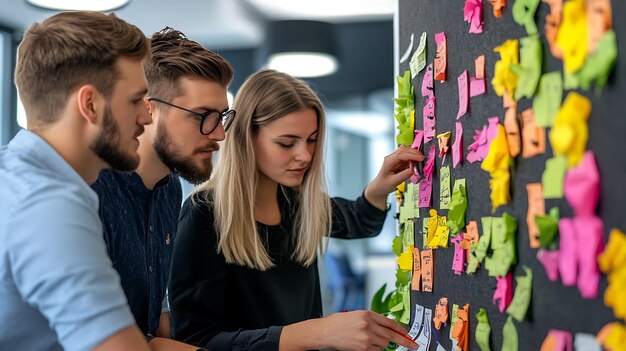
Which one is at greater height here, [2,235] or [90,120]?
[90,120]

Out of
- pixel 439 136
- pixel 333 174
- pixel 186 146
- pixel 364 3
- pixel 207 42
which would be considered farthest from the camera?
pixel 333 174

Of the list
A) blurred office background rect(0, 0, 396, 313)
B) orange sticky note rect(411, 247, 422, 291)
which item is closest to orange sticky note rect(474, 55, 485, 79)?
orange sticky note rect(411, 247, 422, 291)

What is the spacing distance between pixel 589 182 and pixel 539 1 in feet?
0.81

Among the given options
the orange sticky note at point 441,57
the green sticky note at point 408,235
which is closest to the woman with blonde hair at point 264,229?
the green sticky note at point 408,235

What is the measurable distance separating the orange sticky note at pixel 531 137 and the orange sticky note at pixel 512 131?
0.02m

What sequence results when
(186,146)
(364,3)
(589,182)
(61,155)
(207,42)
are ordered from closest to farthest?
(589,182), (61,155), (186,146), (364,3), (207,42)

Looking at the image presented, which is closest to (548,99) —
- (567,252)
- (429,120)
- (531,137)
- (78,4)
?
(531,137)

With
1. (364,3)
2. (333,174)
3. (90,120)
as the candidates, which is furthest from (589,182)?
(333,174)

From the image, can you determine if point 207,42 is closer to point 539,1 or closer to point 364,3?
point 364,3

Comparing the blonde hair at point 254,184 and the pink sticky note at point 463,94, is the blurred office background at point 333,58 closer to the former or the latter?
the blonde hair at point 254,184

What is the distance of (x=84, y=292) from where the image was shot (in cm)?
84

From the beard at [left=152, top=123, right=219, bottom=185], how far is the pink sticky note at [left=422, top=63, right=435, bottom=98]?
491 millimetres

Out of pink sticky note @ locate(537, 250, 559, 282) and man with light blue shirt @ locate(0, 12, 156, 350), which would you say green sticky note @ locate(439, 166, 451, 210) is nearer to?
pink sticky note @ locate(537, 250, 559, 282)

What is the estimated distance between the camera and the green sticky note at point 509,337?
3.07 ft
